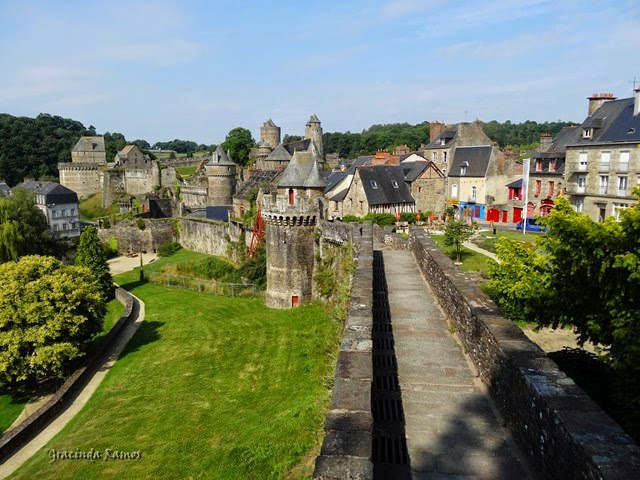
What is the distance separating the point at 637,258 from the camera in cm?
907

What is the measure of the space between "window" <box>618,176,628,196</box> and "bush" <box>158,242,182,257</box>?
3601cm

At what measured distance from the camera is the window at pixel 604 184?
31.9 meters

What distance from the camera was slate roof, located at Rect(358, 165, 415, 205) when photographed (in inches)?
1560

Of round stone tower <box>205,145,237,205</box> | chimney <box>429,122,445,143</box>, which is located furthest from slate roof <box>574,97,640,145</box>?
round stone tower <box>205,145,237,205</box>

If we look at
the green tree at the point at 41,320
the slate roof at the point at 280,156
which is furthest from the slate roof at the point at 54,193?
the green tree at the point at 41,320

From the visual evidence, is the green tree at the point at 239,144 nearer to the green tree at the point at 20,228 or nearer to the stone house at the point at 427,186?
the stone house at the point at 427,186

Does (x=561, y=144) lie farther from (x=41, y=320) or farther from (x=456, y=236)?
(x=41, y=320)

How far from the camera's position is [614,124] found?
32.2 metres

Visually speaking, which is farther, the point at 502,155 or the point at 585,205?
the point at 502,155

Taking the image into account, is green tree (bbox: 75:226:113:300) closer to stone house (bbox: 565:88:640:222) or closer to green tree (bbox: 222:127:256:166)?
stone house (bbox: 565:88:640:222)

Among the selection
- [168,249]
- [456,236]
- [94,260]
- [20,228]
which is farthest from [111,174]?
[456,236]

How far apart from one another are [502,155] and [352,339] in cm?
4243

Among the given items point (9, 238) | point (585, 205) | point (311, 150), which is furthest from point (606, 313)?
point (9, 238)

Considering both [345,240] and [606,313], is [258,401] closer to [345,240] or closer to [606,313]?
[345,240]
